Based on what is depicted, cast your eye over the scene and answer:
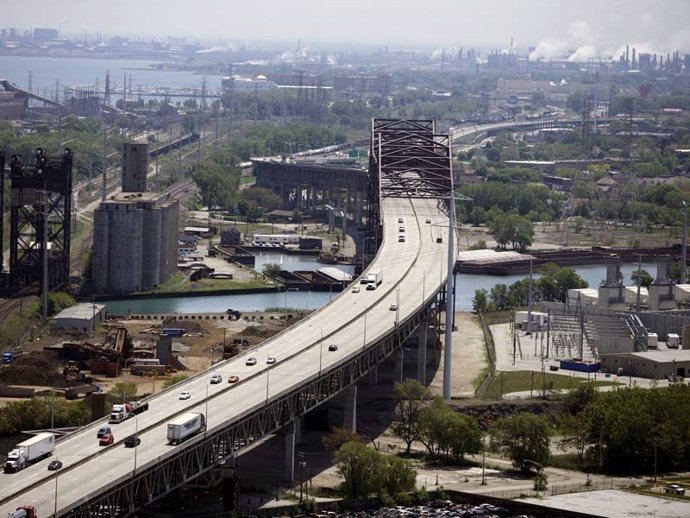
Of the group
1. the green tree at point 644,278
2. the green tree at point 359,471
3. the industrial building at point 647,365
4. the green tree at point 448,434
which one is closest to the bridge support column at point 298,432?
the green tree at point 448,434

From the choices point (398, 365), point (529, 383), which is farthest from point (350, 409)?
point (529, 383)

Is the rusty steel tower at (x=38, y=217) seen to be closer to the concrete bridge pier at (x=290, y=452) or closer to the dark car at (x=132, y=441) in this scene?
the concrete bridge pier at (x=290, y=452)

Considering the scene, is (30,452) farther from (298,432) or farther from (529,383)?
(529,383)

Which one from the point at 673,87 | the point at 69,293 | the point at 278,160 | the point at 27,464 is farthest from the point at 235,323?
the point at 673,87

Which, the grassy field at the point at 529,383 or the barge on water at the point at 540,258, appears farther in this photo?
the barge on water at the point at 540,258

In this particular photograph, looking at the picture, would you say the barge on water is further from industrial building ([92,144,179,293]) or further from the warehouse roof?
the warehouse roof

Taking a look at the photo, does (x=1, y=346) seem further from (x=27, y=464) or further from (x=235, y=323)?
(x=27, y=464)
